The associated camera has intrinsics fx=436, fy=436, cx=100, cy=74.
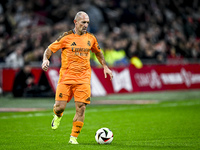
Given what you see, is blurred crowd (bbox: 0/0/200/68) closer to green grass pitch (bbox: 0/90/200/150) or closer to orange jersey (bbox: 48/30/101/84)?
green grass pitch (bbox: 0/90/200/150)

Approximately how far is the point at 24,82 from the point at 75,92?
1263 centimetres

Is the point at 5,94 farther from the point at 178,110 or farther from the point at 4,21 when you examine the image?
the point at 178,110

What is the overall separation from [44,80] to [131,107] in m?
5.19

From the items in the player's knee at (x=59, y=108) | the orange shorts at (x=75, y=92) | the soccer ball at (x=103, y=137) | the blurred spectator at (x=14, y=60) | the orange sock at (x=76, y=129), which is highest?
the blurred spectator at (x=14, y=60)

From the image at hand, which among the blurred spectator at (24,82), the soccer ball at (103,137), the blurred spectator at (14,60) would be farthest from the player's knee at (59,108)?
the blurred spectator at (14,60)

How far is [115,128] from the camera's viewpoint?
10.8 m

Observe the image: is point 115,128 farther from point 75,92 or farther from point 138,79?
point 138,79

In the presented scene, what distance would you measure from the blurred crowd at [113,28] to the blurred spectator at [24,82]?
818 millimetres

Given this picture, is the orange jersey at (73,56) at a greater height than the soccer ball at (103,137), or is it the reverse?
the orange jersey at (73,56)

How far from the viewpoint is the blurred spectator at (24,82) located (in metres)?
20.7

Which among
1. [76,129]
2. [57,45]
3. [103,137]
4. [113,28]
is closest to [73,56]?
[57,45]

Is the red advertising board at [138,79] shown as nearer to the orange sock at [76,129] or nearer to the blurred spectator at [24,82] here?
the blurred spectator at [24,82]

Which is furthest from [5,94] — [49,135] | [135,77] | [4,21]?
[49,135]

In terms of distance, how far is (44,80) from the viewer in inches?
800
